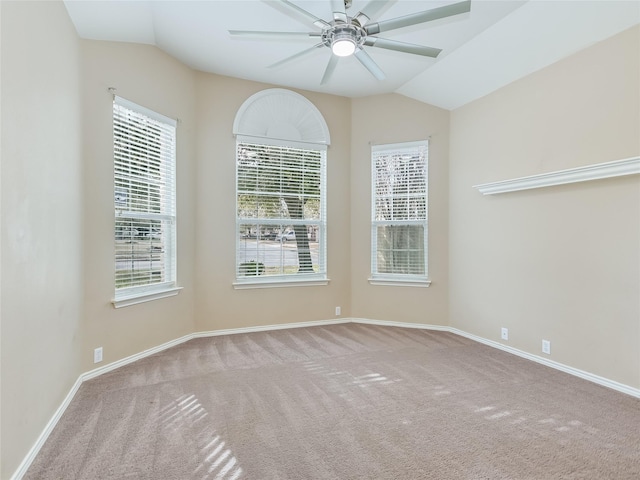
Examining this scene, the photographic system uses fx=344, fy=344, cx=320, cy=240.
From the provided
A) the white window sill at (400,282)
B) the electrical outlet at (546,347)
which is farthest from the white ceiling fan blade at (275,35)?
the electrical outlet at (546,347)

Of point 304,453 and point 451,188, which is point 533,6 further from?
point 304,453

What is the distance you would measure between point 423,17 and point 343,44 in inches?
23.0

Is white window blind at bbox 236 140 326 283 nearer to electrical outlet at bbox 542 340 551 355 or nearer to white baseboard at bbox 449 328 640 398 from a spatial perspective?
white baseboard at bbox 449 328 640 398

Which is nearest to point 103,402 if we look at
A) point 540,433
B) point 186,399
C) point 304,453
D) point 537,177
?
point 186,399

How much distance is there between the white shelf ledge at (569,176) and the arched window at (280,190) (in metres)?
2.18

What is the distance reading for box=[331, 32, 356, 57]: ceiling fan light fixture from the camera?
8.16 feet

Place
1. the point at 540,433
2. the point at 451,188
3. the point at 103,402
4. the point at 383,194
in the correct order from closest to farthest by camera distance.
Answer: the point at 540,433
the point at 103,402
the point at 451,188
the point at 383,194

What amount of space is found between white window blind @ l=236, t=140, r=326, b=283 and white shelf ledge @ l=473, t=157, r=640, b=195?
7.08 ft

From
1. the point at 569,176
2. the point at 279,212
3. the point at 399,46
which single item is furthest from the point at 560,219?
the point at 279,212

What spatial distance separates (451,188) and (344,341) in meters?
2.41

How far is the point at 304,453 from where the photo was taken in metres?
2.01

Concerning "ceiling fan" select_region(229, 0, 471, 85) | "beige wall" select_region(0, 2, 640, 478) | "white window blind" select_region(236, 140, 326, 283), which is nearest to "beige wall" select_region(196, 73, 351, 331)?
"beige wall" select_region(0, 2, 640, 478)

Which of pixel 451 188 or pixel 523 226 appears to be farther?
pixel 451 188

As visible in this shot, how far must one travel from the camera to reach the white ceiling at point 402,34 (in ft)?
9.14
